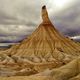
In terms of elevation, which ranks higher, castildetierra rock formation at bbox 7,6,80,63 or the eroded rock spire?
the eroded rock spire

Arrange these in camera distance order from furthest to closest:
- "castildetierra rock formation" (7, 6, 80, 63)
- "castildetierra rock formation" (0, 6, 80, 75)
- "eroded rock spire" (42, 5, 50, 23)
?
1. "eroded rock spire" (42, 5, 50, 23)
2. "castildetierra rock formation" (7, 6, 80, 63)
3. "castildetierra rock formation" (0, 6, 80, 75)

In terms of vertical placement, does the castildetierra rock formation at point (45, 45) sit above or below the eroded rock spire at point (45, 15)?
below

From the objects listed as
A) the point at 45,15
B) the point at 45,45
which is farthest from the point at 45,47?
the point at 45,15

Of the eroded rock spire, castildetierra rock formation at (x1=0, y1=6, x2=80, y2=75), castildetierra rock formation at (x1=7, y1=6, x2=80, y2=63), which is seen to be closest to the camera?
castildetierra rock formation at (x1=0, y1=6, x2=80, y2=75)

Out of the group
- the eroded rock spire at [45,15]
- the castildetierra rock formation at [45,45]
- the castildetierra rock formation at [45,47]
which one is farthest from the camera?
the eroded rock spire at [45,15]

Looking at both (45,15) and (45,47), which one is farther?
(45,15)

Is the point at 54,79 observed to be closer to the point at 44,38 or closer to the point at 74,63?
the point at 74,63

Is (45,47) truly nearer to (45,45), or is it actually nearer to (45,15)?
(45,45)

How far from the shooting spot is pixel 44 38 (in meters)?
128

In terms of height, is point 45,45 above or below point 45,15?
below

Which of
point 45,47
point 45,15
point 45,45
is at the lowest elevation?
point 45,47

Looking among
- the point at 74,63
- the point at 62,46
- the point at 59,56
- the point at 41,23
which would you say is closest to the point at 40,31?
the point at 41,23

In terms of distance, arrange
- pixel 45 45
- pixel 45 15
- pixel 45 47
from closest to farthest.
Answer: pixel 45 47, pixel 45 45, pixel 45 15

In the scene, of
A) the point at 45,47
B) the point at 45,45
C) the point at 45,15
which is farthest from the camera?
the point at 45,15
